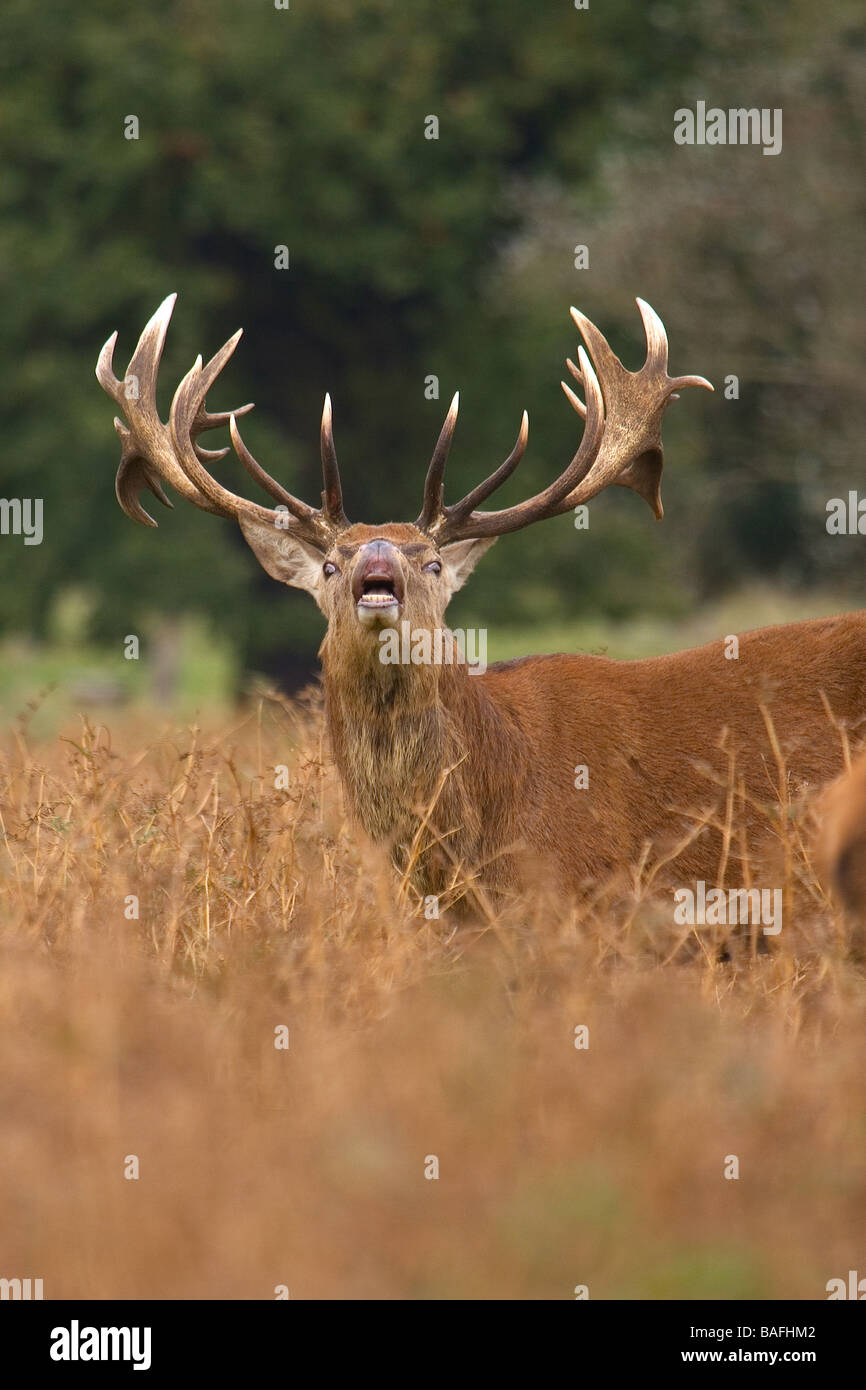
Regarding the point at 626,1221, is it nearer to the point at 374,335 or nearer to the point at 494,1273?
the point at 494,1273

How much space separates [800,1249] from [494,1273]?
0.53 m

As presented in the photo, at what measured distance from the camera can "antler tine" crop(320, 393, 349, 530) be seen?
6145 millimetres

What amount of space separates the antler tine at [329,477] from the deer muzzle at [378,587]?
313mm

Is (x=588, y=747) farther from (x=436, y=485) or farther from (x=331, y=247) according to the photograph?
(x=331, y=247)

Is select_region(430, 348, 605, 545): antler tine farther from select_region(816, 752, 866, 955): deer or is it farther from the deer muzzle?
select_region(816, 752, 866, 955): deer

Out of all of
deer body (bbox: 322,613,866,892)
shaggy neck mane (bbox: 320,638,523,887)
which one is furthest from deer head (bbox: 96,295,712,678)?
deer body (bbox: 322,613,866,892)

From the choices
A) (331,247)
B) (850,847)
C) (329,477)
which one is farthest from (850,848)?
(331,247)

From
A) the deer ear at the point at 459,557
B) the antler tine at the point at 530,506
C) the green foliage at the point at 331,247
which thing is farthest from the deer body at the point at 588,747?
the green foliage at the point at 331,247

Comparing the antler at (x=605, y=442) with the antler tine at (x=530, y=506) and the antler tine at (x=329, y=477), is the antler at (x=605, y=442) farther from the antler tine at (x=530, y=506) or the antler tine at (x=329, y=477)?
the antler tine at (x=329, y=477)

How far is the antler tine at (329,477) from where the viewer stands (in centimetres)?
614

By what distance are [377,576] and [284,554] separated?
2.92ft

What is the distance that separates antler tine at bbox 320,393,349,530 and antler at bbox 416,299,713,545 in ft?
0.93

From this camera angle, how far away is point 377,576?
5.80 m

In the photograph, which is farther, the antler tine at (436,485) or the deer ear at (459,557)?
the deer ear at (459,557)
